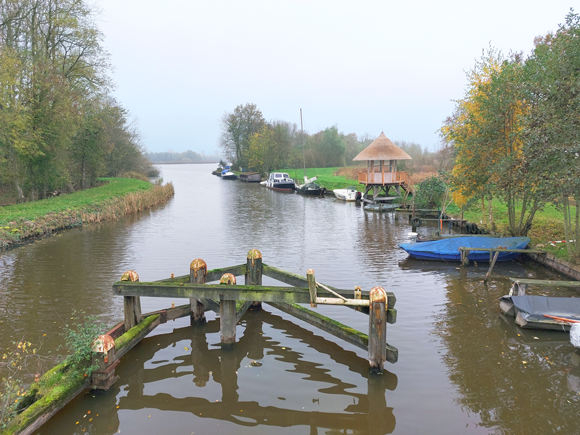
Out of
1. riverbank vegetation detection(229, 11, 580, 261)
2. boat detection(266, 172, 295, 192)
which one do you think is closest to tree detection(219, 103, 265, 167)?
boat detection(266, 172, 295, 192)

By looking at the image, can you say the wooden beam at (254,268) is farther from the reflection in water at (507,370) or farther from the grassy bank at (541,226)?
the grassy bank at (541,226)

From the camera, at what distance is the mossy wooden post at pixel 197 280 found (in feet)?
29.0

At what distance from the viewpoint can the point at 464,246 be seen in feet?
50.2

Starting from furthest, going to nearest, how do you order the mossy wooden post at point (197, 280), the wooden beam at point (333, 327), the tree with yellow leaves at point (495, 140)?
the tree with yellow leaves at point (495, 140) → the mossy wooden post at point (197, 280) → the wooden beam at point (333, 327)

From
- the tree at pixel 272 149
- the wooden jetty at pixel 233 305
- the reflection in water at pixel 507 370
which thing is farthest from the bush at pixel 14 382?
the tree at pixel 272 149

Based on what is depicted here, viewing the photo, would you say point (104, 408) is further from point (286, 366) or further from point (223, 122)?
point (223, 122)

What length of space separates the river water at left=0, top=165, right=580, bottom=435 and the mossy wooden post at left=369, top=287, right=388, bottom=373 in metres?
0.33

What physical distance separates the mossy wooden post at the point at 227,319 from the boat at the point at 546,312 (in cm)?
628

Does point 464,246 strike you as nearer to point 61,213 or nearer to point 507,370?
point 507,370

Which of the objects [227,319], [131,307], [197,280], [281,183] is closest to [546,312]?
[227,319]

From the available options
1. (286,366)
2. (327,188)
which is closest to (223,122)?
(327,188)

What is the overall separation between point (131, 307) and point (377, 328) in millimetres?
4602

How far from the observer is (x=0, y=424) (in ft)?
16.0

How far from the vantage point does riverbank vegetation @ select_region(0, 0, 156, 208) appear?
81.3 feet
